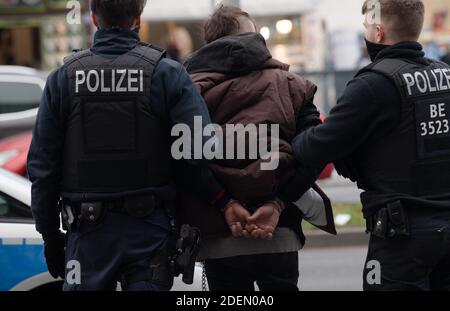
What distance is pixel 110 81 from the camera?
3.51 m

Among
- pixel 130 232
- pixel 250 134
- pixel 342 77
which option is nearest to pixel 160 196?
pixel 130 232

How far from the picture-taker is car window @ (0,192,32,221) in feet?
16.9

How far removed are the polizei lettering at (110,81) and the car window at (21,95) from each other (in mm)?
10273

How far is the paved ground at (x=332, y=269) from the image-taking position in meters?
7.84

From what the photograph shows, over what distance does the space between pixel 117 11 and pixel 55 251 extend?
38.5 inches

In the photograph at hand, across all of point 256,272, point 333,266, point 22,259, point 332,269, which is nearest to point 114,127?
point 256,272

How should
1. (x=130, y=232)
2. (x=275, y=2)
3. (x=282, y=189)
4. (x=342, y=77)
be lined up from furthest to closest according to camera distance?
1. (x=275, y=2)
2. (x=342, y=77)
3. (x=282, y=189)
4. (x=130, y=232)

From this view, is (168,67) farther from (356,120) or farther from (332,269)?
(332,269)

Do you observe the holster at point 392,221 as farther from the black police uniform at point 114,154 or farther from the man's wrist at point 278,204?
the black police uniform at point 114,154

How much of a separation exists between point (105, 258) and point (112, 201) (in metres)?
0.22

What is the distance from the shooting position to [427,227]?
352cm

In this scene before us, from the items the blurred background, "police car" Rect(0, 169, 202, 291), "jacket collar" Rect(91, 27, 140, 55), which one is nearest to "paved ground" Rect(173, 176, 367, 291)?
"police car" Rect(0, 169, 202, 291)

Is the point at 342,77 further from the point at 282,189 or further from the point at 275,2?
the point at 282,189

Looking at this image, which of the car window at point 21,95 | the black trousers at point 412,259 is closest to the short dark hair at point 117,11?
the black trousers at point 412,259
